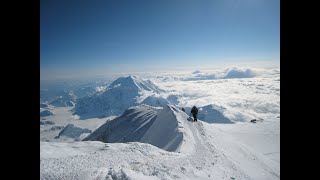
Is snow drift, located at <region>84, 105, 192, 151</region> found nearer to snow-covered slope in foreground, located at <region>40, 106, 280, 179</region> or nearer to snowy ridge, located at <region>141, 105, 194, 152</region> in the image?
snowy ridge, located at <region>141, 105, 194, 152</region>

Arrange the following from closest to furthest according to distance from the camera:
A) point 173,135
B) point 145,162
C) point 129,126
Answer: point 145,162 → point 173,135 → point 129,126

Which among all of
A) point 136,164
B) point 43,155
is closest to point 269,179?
point 136,164

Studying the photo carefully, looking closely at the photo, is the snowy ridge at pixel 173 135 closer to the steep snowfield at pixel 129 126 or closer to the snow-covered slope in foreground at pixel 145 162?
the snow-covered slope in foreground at pixel 145 162

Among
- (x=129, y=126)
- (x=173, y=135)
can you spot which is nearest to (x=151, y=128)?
(x=173, y=135)

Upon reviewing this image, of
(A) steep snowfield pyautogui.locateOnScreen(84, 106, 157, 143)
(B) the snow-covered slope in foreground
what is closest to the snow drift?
(A) steep snowfield pyautogui.locateOnScreen(84, 106, 157, 143)

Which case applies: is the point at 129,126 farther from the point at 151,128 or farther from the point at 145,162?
the point at 145,162

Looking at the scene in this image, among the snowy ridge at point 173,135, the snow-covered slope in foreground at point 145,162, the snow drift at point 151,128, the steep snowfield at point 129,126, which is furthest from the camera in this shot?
the steep snowfield at point 129,126

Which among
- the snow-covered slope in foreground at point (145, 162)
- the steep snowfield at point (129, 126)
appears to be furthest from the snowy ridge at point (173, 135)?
the steep snowfield at point (129, 126)

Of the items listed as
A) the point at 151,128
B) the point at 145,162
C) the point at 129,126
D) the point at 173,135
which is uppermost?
the point at 145,162

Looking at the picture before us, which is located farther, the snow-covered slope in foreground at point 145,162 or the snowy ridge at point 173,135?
the snowy ridge at point 173,135

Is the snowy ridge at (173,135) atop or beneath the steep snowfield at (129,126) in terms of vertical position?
atop

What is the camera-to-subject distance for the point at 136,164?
15.8 m
